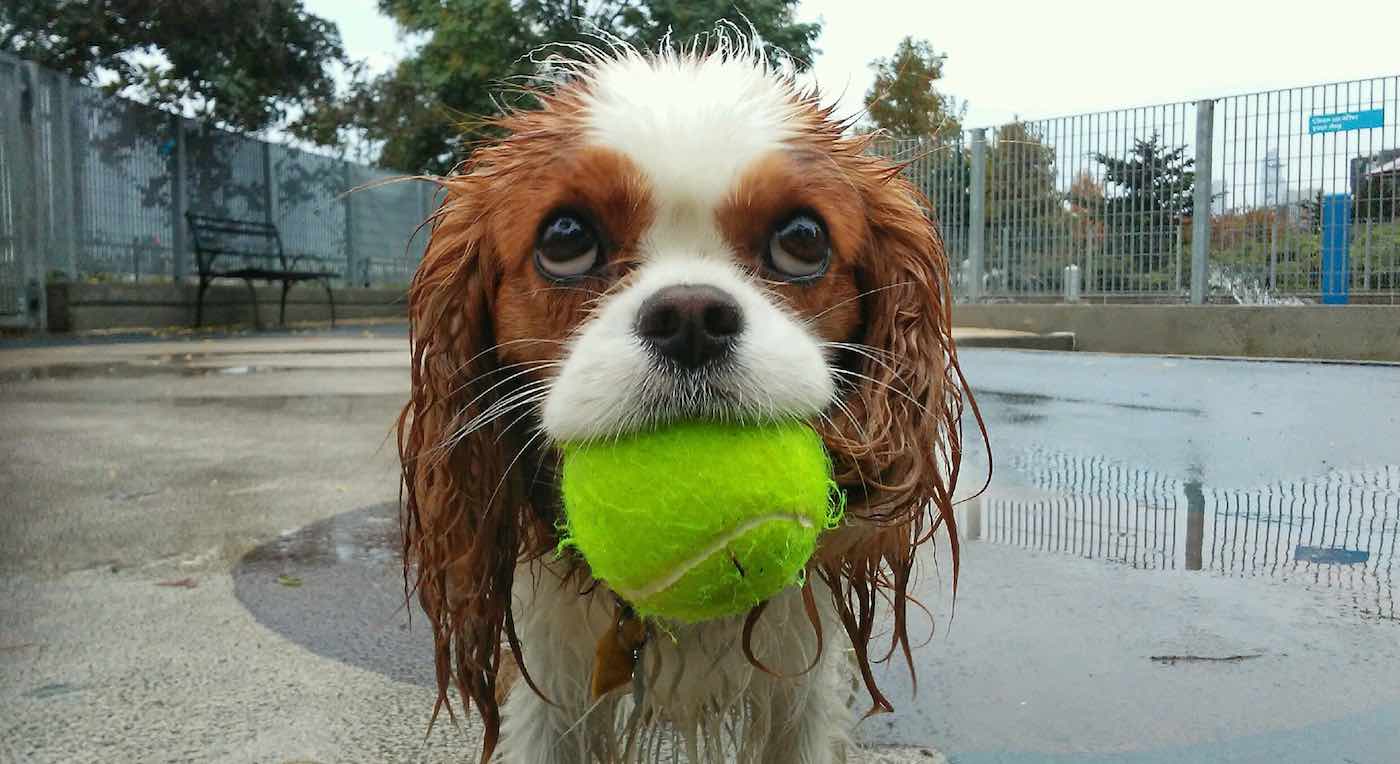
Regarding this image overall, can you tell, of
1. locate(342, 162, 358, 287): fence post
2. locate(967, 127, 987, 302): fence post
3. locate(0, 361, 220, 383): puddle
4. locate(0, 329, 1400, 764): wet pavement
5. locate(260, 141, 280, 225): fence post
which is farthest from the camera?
locate(342, 162, 358, 287): fence post

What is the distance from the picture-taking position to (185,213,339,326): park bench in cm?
1436

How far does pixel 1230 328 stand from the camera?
1148 centimetres

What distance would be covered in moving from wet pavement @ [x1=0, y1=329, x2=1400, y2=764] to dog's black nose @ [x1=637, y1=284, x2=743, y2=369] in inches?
34.4

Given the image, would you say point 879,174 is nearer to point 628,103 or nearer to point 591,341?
point 628,103

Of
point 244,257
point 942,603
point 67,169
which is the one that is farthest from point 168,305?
point 942,603

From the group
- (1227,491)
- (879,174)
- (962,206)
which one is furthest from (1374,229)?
(879,174)

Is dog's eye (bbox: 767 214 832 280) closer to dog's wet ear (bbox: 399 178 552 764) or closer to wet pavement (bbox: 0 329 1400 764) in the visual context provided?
dog's wet ear (bbox: 399 178 552 764)

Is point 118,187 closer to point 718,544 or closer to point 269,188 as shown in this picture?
point 269,188

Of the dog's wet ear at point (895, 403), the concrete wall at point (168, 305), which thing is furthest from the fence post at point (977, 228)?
the dog's wet ear at point (895, 403)

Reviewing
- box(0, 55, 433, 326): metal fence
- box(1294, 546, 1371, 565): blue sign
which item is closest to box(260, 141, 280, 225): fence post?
box(0, 55, 433, 326): metal fence

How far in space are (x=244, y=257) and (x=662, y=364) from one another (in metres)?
16.2

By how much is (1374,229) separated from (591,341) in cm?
1166

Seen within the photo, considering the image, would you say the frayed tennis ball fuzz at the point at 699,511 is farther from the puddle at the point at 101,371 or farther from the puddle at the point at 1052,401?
the puddle at the point at 101,371

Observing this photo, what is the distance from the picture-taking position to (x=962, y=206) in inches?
551
